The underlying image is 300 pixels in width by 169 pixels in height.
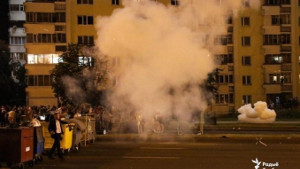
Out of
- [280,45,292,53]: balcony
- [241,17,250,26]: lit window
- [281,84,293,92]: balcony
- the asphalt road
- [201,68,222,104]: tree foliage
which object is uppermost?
[241,17,250,26]: lit window

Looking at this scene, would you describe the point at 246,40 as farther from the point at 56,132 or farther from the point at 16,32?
the point at 56,132

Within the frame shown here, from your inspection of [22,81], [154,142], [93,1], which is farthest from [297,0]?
[154,142]

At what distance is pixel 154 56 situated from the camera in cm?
2711

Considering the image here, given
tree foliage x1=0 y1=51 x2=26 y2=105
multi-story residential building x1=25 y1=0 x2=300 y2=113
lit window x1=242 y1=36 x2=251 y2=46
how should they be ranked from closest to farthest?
multi-story residential building x1=25 y1=0 x2=300 y2=113 → lit window x1=242 y1=36 x2=251 y2=46 → tree foliage x1=0 y1=51 x2=26 y2=105

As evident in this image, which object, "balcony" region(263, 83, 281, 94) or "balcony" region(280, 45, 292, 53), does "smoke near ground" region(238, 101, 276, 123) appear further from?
"balcony" region(280, 45, 292, 53)

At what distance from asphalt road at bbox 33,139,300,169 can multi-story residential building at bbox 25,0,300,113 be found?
4064 cm

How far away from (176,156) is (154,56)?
9.03 metres

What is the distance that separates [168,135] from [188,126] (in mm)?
5429

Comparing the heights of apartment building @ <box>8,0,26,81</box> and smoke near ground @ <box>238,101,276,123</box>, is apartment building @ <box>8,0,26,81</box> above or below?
above

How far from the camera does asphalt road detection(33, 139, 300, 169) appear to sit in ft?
54.6

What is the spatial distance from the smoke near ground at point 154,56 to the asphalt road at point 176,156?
147 inches

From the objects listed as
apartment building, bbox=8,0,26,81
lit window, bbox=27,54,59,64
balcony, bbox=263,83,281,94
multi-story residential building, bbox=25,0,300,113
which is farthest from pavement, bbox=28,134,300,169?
apartment building, bbox=8,0,26,81

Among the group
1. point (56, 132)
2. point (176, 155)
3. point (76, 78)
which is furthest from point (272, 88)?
point (56, 132)

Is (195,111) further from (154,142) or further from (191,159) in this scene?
(191,159)
